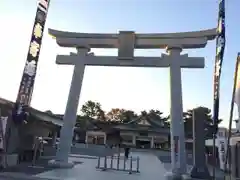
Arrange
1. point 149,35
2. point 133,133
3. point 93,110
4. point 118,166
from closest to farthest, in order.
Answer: point 149,35, point 118,166, point 133,133, point 93,110

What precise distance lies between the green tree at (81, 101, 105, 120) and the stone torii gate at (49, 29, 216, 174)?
50076 mm

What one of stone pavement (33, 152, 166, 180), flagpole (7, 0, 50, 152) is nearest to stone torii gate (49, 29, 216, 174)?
stone pavement (33, 152, 166, 180)

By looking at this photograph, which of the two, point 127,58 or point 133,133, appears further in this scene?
point 133,133

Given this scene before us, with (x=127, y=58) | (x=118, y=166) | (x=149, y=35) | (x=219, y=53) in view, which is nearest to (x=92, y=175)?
(x=118, y=166)

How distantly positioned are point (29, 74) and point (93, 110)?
52.9 metres

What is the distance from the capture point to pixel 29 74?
15.1m

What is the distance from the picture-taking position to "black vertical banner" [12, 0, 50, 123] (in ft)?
48.8

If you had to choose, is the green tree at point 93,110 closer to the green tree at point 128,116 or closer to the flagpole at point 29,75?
the green tree at point 128,116

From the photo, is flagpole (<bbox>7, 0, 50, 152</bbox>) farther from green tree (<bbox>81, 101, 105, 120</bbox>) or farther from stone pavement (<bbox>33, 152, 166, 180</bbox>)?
green tree (<bbox>81, 101, 105, 120</bbox>)

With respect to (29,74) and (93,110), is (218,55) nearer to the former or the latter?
(29,74)

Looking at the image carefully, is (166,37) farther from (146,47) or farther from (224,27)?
(224,27)

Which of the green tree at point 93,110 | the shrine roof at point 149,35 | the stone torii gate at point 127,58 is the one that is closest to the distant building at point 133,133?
the green tree at point 93,110

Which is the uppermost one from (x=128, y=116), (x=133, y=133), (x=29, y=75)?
(x=128, y=116)

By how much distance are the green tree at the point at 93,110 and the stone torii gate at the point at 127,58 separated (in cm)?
5008
